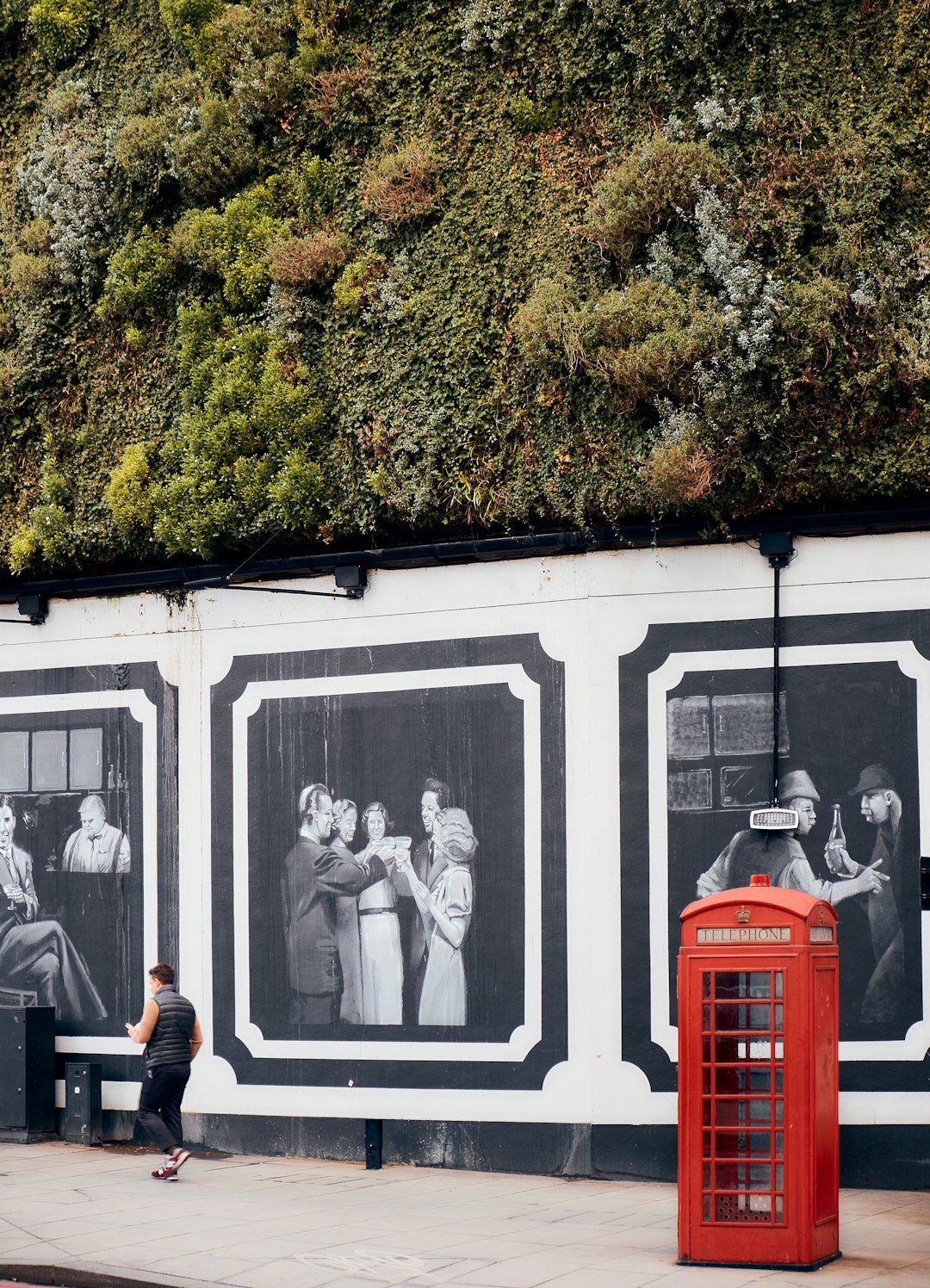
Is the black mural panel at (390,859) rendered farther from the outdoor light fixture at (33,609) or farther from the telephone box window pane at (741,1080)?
the telephone box window pane at (741,1080)

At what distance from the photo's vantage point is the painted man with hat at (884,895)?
37.8ft

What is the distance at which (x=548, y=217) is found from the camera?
1312 cm

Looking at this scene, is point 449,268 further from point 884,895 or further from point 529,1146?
point 529,1146

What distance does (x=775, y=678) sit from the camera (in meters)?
11.9

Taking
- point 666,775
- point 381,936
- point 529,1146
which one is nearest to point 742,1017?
point 666,775

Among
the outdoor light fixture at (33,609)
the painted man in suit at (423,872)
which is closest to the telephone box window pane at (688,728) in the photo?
the painted man in suit at (423,872)

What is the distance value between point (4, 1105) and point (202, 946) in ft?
8.55

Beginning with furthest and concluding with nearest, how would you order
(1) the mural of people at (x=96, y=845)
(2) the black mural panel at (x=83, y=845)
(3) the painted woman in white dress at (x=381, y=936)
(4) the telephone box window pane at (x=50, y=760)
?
1. (4) the telephone box window pane at (x=50, y=760)
2. (1) the mural of people at (x=96, y=845)
3. (2) the black mural panel at (x=83, y=845)
4. (3) the painted woman in white dress at (x=381, y=936)

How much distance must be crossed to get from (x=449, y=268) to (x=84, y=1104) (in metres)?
8.50

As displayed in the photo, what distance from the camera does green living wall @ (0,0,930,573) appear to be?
11.8 metres

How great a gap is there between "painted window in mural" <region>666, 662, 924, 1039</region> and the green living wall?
1529 mm

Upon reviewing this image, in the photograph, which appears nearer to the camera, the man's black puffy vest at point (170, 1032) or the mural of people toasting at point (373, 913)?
the man's black puffy vest at point (170, 1032)

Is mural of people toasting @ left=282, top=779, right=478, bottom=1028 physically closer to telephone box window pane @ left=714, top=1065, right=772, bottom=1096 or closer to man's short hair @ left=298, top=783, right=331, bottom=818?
man's short hair @ left=298, top=783, right=331, bottom=818

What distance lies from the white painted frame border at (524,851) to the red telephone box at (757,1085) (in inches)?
141
